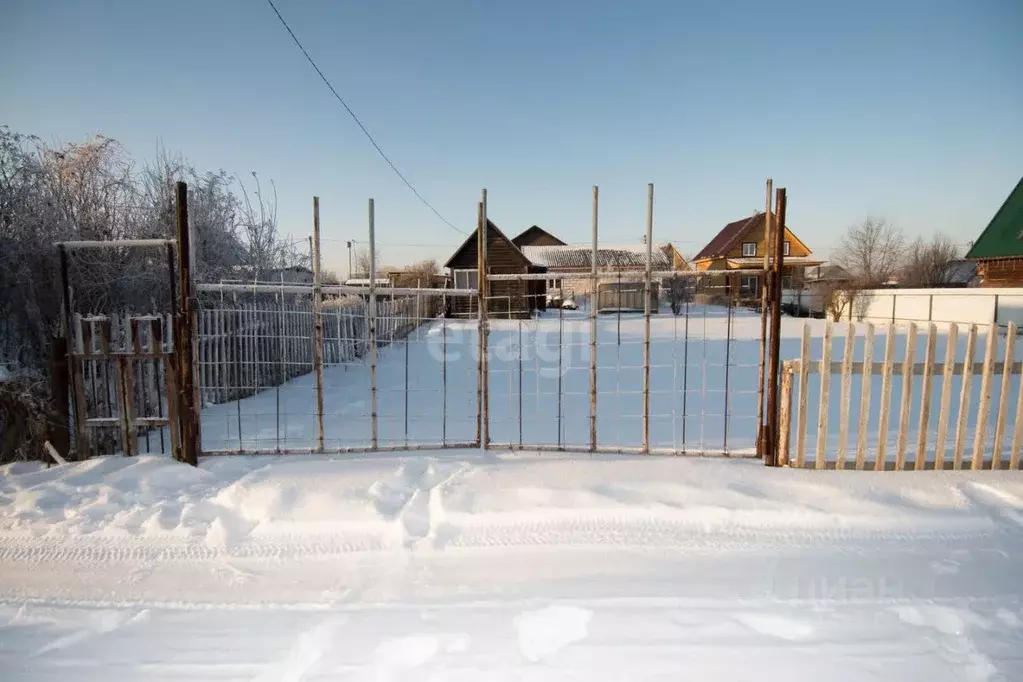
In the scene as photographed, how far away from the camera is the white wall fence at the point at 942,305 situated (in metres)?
20.8

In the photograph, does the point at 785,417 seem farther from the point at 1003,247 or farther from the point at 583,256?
the point at 583,256

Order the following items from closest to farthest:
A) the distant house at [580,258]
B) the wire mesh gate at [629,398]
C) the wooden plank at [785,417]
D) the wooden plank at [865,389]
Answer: the wooden plank at [865,389] → the wooden plank at [785,417] → the wire mesh gate at [629,398] → the distant house at [580,258]

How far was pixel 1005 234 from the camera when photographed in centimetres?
2506

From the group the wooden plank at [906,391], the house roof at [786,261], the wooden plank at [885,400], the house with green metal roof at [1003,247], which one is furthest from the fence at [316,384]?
the house roof at [786,261]

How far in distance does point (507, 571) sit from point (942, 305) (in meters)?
28.8

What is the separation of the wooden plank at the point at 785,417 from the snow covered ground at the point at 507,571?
0.21 metres

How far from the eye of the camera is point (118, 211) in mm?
10031

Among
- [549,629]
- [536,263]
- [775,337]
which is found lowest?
[549,629]

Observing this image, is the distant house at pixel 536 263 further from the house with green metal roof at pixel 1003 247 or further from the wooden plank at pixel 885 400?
the house with green metal roof at pixel 1003 247

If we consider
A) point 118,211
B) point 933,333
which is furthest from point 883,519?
point 118,211

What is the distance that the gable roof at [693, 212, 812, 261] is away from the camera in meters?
40.1

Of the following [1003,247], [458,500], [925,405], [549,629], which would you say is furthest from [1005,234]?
[549,629]

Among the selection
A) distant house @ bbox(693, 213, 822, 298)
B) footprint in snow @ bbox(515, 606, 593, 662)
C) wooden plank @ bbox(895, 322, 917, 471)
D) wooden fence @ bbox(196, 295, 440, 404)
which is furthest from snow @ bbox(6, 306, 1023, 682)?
distant house @ bbox(693, 213, 822, 298)

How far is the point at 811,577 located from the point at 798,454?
1.90 m
